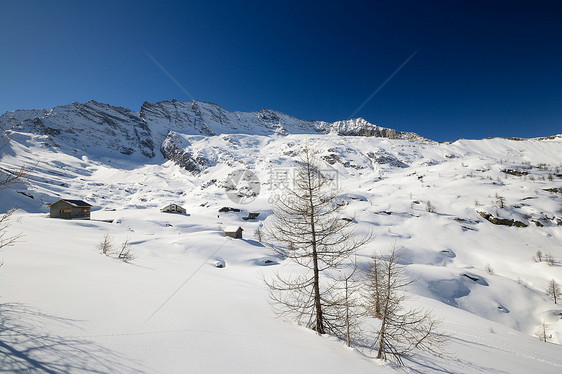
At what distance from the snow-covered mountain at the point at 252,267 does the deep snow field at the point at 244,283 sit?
2.1 inches

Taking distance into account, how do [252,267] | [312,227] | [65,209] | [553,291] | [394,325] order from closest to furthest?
[394,325] < [312,227] < [553,291] < [252,267] < [65,209]

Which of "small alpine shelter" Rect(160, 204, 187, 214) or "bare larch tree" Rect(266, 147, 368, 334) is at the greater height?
"bare larch tree" Rect(266, 147, 368, 334)

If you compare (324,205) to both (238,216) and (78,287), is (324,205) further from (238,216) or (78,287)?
(238,216)

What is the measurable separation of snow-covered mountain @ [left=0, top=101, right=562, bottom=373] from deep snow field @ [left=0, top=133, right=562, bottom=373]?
5 centimetres

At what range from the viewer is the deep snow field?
3.36m

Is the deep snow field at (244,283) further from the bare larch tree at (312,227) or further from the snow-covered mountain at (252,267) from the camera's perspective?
the bare larch tree at (312,227)

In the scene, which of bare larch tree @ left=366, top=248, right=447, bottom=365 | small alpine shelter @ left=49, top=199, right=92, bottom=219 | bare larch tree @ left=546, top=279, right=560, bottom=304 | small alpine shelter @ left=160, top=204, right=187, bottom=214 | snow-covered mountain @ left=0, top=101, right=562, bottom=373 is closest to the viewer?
snow-covered mountain @ left=0, top=101, right=562, bottom=373

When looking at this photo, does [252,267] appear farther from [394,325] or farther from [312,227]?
[394,325]

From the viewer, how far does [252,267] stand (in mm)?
27562

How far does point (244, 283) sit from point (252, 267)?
533 inches

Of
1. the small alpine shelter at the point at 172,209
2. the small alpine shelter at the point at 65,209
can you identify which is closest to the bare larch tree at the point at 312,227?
the small alpine shelter at the point at 65,209

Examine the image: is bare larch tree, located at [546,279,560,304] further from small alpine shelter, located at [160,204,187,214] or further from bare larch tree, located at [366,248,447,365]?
small alpine shelter, located at [160,204,187,214]

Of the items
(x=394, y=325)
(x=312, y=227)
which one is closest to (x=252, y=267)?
(x=312, y=227)

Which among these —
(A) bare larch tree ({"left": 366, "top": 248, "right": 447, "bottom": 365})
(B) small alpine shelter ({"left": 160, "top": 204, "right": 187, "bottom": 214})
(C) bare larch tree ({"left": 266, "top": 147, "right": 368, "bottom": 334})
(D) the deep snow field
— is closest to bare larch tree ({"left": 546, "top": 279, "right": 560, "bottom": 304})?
(D) the deep snow field
